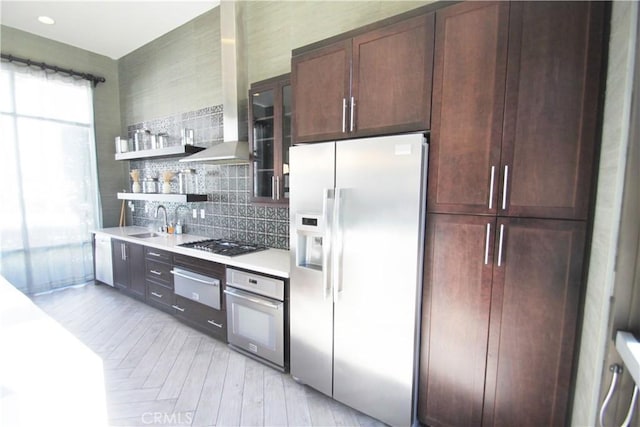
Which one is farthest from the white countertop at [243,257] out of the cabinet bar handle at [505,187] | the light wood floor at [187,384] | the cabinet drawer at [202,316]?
the cabinet bar handle at [505,187]

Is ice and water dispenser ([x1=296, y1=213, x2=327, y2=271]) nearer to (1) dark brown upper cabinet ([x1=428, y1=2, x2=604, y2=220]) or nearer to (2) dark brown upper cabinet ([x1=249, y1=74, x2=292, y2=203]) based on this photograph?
(2) dark brown upper cabinet ([x1=249, y1=74, x2=292, y2=203])

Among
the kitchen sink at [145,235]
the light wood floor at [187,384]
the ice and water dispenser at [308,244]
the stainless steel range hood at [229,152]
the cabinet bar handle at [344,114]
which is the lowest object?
the light wood floor at [187,384]

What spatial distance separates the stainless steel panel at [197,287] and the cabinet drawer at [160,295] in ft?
0.62

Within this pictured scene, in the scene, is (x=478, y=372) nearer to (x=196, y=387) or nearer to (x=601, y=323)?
(x=601, y=323)

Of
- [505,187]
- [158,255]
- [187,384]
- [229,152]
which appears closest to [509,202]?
[505,187]

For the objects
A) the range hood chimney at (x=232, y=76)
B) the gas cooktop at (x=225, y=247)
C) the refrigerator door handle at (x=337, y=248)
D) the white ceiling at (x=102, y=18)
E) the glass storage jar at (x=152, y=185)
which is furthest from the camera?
the glass storage jar at (x=152, y=185)

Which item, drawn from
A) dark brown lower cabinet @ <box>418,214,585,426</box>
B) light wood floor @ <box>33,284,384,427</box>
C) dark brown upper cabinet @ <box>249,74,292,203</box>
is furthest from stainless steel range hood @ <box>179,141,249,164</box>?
dark brown lower cabinet @ <box>418,214,585,426</box>

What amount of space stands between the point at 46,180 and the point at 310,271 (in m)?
4.27

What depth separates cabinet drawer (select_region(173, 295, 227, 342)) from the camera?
262 cm

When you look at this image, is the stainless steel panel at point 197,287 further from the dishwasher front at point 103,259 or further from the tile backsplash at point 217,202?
the dishwasher front at point 103,259

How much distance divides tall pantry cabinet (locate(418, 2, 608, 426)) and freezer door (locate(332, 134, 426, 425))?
0.13m

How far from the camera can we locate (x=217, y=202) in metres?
3.54

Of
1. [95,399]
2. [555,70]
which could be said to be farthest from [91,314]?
[555,70]

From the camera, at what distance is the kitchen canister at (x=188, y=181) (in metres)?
3.75
